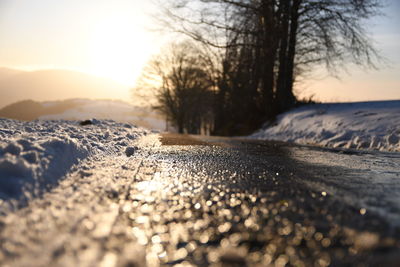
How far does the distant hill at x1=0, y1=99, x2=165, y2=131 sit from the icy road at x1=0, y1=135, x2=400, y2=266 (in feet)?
259

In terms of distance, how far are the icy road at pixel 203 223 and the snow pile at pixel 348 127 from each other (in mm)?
4070

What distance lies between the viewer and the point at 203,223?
1.46 m

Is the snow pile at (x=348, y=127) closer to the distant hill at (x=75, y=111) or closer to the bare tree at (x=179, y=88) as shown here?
the bare tree at (x=179, y=88)

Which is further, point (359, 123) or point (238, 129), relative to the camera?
point (238, 129)

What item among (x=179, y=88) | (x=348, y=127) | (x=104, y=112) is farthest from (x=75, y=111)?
(x=348, y=127)

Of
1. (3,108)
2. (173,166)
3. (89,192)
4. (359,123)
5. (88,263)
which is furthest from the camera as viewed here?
(3,108)

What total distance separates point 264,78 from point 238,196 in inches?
455

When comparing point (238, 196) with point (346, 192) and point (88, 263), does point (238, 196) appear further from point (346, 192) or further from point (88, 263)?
point (88, 263)

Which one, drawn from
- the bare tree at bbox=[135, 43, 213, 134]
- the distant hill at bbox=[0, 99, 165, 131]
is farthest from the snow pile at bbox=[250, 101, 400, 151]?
the distant hill at bbox=[0, 99, 165, 131]

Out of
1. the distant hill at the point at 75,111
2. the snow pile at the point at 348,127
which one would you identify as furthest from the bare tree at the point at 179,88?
the distant hill at the point at 75,111

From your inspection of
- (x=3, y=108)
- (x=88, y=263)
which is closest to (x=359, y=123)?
(x=88, y=263)

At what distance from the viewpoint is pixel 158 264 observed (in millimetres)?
1065

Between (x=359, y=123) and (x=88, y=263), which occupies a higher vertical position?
(x=359, y=123)

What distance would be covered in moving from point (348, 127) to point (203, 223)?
6.60 meters
